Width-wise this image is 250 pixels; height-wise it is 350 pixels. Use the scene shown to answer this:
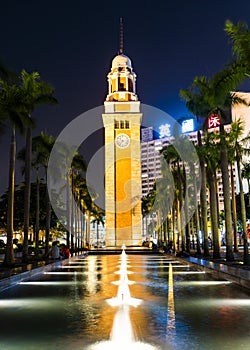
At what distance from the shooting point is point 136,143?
232 ft

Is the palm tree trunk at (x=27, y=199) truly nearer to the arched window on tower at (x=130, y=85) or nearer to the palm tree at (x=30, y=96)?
the palm tree at (x=30, y=96)

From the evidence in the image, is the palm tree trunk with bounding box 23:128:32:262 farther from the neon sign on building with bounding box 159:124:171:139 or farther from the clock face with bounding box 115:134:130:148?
the neon sign on building with bounding box 159:124:171:139

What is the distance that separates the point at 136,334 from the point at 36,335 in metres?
1.53

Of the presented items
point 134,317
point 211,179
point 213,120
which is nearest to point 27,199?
point 213,120

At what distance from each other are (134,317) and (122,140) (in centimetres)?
6351

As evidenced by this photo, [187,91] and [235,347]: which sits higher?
[187,91]

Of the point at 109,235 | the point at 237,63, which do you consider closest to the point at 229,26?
the point at 237,63

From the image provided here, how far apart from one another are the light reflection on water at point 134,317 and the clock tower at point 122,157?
5430 cm

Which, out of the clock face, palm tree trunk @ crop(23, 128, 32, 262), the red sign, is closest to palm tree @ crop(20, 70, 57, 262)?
palm tree trunk @ crop(23, 128, 32, 262)

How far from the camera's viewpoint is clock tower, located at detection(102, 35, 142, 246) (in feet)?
224

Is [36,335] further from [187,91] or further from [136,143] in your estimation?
[136,143]

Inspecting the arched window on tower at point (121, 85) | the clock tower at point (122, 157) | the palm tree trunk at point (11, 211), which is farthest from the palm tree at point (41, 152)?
the arched window on tower at point (121, 85)

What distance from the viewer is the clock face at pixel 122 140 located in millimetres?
71312

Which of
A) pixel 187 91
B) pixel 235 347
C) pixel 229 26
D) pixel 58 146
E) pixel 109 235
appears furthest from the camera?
pixel 109 235
